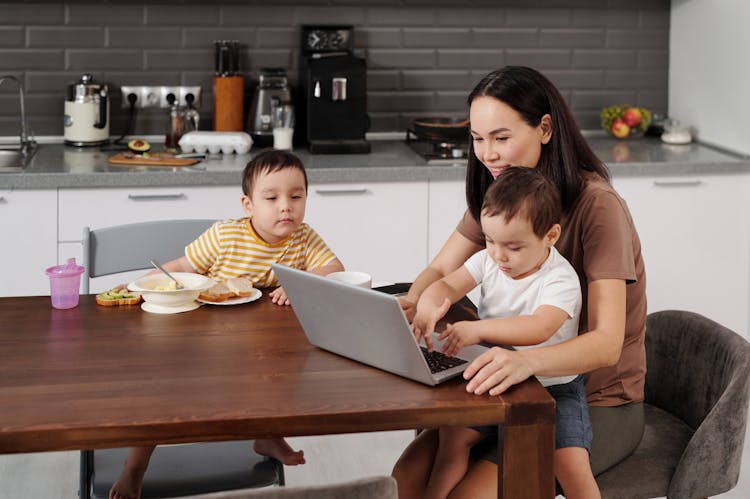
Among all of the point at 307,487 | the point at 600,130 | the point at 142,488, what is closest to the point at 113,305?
the point at 142,488

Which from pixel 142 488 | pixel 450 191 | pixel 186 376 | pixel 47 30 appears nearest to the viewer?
pixel 186 376

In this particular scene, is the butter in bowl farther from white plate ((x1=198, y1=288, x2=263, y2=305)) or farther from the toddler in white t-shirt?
the toddler in white t-shirt

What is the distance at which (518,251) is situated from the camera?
Answer: 210 cm

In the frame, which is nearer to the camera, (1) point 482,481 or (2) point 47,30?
(1) point 482,481

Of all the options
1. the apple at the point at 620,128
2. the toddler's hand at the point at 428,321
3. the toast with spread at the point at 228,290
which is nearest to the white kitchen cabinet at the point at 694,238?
the apple at the point at 620,128

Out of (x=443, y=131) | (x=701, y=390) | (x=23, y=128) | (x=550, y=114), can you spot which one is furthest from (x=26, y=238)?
(x=701, y=390)

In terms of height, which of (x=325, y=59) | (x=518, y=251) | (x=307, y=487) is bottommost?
(x=307, y=487)

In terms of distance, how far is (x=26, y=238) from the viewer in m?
3.80

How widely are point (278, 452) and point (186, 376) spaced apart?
625mm

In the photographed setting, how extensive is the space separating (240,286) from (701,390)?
1.02m

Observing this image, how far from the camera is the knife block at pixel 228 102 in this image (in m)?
4.37

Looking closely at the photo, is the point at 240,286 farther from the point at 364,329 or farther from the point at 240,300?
the point at 364,329

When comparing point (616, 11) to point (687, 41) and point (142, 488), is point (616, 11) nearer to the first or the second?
point (687, 41)

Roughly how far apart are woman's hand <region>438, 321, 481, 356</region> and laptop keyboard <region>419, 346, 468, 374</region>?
0.02 metres
